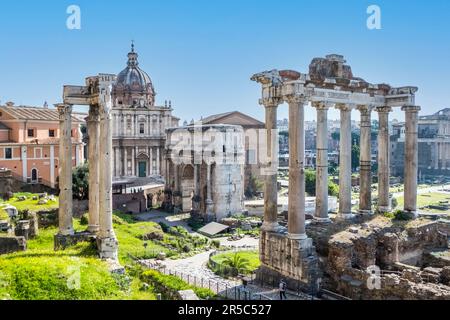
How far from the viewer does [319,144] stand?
21656 millimetres

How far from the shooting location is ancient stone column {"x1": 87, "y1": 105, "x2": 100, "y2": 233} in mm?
19891

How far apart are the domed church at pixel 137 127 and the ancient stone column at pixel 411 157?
3859 centimetres

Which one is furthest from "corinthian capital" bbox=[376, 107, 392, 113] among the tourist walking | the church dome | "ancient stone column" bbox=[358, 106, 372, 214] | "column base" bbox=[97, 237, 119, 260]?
the church dome

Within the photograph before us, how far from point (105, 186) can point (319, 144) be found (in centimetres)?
1017

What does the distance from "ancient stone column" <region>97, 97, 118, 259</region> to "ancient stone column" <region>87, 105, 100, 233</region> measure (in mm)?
1358

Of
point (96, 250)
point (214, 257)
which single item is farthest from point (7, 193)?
point (96, 250)

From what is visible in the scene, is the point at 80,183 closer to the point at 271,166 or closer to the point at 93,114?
the point at 93,114

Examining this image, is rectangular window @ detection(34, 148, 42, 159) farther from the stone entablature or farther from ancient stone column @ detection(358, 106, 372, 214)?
ancient stone column @ detection(358, 106, 372, 214)

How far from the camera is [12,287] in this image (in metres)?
13.5

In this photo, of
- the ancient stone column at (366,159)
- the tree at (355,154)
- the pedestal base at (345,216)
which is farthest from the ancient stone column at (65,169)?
the tree at (355,154)

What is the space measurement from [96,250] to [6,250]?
20.5 feet

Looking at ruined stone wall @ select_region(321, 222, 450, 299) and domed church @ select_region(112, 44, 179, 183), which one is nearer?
ruined stone wall @ select_region(321, 222, 450, 299)

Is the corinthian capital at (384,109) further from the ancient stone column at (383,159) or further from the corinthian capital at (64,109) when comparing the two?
the corinthian capital at (64,109)

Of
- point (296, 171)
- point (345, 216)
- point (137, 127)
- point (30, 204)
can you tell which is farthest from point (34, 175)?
point (296, 171)
